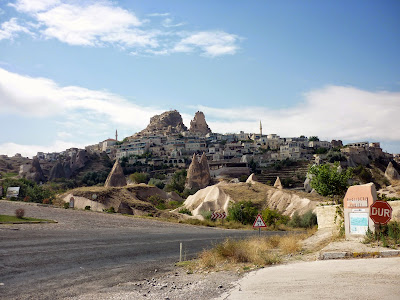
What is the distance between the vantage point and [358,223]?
17.7 metres

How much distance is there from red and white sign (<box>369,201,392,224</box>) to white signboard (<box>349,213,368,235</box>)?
5.12ft

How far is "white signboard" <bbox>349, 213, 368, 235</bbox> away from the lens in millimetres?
17359

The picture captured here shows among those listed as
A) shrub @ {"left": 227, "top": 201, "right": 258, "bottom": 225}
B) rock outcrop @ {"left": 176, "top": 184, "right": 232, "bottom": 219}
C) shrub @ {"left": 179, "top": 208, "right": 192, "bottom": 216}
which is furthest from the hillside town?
shrub @ {"left": 227, "top": 201, "right": 258, "bottom": 225}

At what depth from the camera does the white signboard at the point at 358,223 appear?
57.0 ft

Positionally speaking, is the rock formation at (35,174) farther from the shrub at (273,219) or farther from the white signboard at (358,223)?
the white signboard at (358,223)

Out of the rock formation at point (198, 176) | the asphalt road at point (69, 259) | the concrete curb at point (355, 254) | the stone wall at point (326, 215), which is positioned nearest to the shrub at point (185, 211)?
the rock formation at point (198, 176)

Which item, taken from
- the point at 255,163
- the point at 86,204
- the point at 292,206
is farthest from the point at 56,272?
the point at 255,163

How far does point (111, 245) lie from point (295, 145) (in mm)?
154284

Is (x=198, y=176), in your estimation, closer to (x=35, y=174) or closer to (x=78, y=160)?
(x=35, y=174)

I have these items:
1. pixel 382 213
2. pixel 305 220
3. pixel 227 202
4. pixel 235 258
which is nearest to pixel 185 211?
pixel 227 202

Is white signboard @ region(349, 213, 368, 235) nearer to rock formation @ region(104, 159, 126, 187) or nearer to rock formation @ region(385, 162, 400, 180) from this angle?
rock formation @ region(104, 159, 126, 187)

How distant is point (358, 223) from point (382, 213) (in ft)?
6.88

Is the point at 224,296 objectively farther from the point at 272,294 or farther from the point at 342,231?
the point at 342,231

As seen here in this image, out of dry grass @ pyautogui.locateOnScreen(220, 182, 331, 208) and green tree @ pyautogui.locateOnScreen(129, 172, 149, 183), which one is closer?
dry grass @ pyautogui.locateOnScreen(220, 182, 331, 208)
